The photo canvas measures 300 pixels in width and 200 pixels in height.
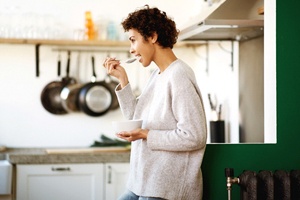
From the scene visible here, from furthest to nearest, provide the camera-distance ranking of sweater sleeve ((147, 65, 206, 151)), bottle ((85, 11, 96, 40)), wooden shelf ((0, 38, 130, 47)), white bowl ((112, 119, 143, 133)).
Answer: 1. bottle ((85, 11, 96, 40))
2. wooden shelf ((0, 38, 130, 47))
3. white bowl ((112, 119, 143, 133))
4. sweater sleeve ((147, 65, 206, 151))

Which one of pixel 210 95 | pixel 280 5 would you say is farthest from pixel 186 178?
pixel 210 95

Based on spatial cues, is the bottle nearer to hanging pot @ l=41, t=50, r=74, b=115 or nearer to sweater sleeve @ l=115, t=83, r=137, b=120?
hanging pot @ l=41, t=50, r=74, b=115

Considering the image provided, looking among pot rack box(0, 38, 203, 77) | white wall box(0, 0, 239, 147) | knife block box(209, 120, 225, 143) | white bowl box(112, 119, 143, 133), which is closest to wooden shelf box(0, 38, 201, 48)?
pot rack box(0, 38, 203, 77)

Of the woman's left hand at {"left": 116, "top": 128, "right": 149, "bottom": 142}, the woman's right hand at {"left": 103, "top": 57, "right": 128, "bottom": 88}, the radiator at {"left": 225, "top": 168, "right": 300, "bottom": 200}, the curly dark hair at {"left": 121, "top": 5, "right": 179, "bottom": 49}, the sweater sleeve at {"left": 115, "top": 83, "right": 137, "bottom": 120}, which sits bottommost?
the radiator at {"left": 225, "top": 168, "right": 300, "bottom": 200}

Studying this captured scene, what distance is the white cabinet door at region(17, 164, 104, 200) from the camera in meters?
4.31

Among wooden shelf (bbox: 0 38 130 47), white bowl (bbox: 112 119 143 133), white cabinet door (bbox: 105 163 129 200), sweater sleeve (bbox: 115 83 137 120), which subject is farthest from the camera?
wooden shelf (bbox: 0 38 130 47)

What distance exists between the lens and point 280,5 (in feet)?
8.55

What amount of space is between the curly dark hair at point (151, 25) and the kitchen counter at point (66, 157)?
6.90 feet

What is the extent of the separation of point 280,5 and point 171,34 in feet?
1.73

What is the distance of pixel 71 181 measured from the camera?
4.38 metres

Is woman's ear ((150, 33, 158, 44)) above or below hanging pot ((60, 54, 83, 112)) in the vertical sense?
above

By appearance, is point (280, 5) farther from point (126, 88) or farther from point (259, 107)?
point (259, 107)

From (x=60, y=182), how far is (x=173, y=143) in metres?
2.28

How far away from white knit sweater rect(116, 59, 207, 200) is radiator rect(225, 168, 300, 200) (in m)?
0.16
